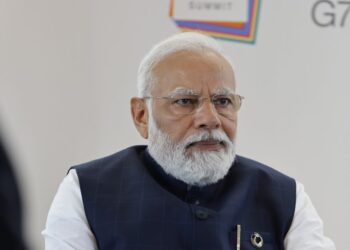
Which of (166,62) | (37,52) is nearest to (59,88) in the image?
(37,52)

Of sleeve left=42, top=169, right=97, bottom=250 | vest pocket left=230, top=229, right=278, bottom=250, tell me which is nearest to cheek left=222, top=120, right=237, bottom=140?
vest pocket left=230, top=229, right=278, bottom=250

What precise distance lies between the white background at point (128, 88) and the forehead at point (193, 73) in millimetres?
669

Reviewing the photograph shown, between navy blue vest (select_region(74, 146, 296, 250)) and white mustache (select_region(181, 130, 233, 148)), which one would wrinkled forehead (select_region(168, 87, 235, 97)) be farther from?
navy blue vest (select_region(74, 146, 296, 250))

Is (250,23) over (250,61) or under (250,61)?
over

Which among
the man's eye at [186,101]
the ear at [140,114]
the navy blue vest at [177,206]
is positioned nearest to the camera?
the navy blue vest at [177,206]

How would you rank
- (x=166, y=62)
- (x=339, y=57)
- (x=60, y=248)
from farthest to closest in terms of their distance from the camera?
(x=339, y=57), (x=166, y=62), (x=60, y=248)

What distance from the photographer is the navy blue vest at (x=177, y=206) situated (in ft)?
4.77

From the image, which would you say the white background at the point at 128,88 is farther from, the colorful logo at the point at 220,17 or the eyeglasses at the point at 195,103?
the eyeglasses at the point at 195,103

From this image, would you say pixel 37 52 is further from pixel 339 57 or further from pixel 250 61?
pixel 339 57

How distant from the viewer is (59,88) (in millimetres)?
2420

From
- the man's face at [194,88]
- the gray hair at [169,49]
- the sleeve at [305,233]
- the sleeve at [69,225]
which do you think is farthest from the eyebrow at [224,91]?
the sleeve at [69,225]

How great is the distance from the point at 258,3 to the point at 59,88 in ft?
2.90

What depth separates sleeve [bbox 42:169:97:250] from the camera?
1.47 m

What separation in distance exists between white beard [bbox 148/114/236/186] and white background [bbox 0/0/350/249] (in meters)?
0.71
